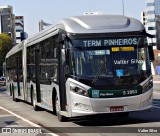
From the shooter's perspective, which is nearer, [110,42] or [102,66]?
[102,66]

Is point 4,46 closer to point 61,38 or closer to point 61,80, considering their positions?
point 61,80

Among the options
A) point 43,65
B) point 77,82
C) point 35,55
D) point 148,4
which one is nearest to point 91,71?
point 77,82

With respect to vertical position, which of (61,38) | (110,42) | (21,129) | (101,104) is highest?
(61,38)

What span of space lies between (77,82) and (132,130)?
2.08m

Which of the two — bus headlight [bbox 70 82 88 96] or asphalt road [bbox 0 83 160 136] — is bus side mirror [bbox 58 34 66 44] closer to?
bus headlight [bbox 70 82 88 96]

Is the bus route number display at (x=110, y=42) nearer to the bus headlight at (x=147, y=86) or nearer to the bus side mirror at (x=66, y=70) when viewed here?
the bus side mirror at (x=66, y=70)

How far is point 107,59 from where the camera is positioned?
1318 cm

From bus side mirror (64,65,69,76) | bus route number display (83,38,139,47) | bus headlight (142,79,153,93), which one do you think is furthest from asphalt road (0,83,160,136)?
bus route number display (83,38,139,47)

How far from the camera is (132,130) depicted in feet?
39.1

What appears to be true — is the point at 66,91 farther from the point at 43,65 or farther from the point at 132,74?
the point at 43,65

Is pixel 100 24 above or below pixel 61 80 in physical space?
above

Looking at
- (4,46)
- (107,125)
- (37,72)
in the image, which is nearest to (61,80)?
(107,125)

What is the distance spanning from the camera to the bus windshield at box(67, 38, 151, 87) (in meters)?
13.1

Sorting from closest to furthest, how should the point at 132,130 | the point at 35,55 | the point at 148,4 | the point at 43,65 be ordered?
1. the point at 132,130
2. the point at 43,65
3. the point at 35,55
4. the point at 148,4
